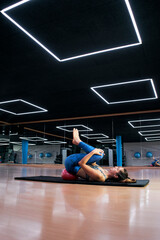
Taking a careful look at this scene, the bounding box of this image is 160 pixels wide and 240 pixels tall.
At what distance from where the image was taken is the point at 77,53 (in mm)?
3768

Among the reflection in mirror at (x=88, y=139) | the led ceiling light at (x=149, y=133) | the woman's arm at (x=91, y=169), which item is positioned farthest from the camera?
the led ceiling light at (x=149, y=133)

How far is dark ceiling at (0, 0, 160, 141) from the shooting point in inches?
108

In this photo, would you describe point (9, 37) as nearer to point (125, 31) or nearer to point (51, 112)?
point (125, 31)

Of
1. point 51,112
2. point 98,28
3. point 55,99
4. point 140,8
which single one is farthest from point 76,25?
point 51,112

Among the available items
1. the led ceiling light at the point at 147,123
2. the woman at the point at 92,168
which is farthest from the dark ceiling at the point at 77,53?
the woman at the point at 92,168

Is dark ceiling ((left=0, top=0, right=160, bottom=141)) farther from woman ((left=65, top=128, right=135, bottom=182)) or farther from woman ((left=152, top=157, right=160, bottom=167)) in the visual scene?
woman ((left=152, top=157, right=160, bottom=167))

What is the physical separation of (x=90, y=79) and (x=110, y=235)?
4514 mm

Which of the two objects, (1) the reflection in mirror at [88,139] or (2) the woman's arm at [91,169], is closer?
(2) the woman's arm at [91,169]

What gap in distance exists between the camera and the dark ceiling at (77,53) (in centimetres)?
274

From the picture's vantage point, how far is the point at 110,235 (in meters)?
0.67

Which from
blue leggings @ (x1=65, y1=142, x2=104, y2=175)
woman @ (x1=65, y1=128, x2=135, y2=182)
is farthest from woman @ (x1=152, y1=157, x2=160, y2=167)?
blue leggings @ (x1=65, y1=142, x2=104, y2=175)

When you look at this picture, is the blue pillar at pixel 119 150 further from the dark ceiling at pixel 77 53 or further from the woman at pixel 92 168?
the woman at pixel 92 168

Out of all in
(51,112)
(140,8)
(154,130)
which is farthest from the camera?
(154,130)

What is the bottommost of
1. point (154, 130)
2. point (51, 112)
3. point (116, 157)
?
point (116, 157)
